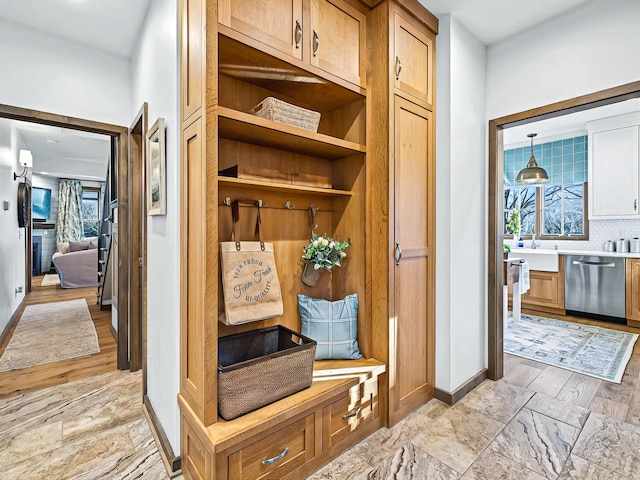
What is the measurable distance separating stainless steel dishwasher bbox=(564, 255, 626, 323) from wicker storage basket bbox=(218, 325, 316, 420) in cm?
449

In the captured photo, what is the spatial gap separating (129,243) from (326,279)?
1.72 metres

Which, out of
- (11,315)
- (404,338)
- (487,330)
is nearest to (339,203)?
(404,338)

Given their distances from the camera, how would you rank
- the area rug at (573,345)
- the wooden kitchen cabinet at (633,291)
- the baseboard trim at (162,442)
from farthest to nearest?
the wooden kitchen cabinet at (633,291)
the area rug at (573,345)
the baseboard trim at (162,442)

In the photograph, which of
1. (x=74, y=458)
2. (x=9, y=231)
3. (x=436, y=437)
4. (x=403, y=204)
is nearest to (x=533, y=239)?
(x=403, y=204)

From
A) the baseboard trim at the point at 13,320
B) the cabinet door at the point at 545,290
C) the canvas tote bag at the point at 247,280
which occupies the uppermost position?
the canvas tote bag at the point at 247,280

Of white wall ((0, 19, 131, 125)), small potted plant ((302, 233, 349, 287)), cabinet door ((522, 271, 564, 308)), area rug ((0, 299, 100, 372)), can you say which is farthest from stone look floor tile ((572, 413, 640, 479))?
area rug ((0, 299, 100, 372))

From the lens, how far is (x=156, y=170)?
1.88 metres

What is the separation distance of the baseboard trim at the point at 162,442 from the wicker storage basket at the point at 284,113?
1.78 meters

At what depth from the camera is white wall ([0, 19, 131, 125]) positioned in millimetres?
2334

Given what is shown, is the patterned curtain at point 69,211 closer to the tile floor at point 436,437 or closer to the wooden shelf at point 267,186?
the tile floor at point 436,437

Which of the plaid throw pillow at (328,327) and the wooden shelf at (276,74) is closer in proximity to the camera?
the wooden shelf at (276,74)

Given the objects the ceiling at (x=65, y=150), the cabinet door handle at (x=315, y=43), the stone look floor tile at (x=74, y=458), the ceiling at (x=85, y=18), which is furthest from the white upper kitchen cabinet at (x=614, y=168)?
the ceiling at (x=65, y=150)

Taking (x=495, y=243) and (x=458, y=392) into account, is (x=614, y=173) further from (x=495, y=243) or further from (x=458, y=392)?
(x=458, y=392)

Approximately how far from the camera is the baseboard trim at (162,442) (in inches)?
64.2
